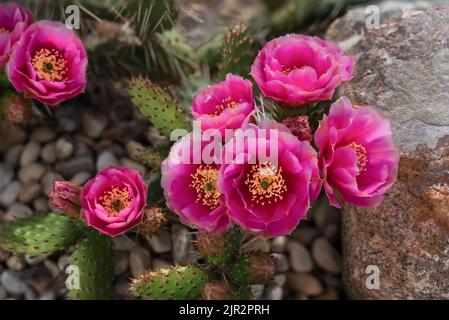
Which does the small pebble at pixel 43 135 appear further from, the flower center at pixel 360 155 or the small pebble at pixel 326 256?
the flower center at pixel 360 155

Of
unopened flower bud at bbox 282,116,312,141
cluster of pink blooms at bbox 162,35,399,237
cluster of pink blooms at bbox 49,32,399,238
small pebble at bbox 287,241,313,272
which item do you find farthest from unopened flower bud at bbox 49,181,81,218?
small pebble at bbox 287,241,313,272

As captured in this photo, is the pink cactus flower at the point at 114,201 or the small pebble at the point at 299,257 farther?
the small pebble at the point at 299,257

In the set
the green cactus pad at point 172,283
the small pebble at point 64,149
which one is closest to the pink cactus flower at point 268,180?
the green cactus pad at point 172,283

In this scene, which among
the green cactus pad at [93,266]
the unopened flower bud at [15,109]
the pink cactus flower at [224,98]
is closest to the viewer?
the pink cactus flower at [224,98]

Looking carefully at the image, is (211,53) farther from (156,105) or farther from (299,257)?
(299,257)

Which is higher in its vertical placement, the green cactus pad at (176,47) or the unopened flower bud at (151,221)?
the green cactus pad at (176,47)

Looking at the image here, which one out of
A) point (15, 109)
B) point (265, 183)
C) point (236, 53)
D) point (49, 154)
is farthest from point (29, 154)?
point (265, 183)

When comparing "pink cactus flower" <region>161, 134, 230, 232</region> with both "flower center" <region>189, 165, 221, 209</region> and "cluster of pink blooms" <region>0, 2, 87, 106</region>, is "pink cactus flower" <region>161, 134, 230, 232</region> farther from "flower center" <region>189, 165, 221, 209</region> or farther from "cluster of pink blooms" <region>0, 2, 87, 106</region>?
"cluster of pink blooms" <region>0, 2, 87, 106</region>
